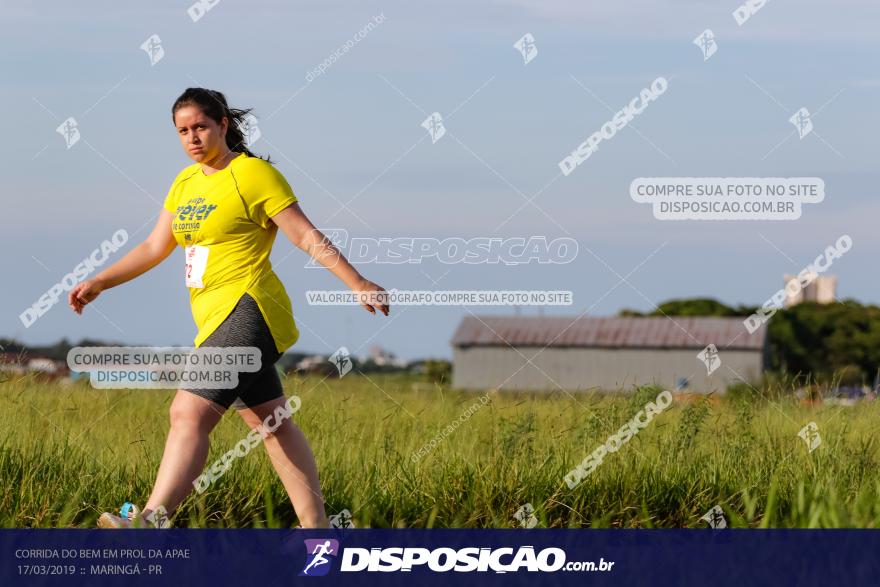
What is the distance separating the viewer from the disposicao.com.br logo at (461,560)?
4887 millimetres

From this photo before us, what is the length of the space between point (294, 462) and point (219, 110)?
1.66 m

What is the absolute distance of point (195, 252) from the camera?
4996 mm

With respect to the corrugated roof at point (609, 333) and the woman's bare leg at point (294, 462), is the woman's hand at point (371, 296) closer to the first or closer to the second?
the woman's bare leg at point (294, 462)

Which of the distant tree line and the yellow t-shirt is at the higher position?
the distant tree line

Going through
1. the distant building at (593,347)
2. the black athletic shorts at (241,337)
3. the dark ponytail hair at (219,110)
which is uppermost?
the distant building at (593,347)

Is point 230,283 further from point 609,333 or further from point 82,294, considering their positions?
point 609,333

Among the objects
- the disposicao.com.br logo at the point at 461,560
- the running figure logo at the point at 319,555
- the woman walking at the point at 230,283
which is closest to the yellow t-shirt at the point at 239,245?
the woman walking at the point at 230,283

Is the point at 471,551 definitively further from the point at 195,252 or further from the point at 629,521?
the point at 195,252

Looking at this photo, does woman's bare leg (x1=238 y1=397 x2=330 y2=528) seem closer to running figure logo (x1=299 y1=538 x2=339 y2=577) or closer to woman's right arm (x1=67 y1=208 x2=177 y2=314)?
running figure logo (x1=299 y1=538 x2=339 y2=577)

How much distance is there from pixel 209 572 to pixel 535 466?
1982 mm

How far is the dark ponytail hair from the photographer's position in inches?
201

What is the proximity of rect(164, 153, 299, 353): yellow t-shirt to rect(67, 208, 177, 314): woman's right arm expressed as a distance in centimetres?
36

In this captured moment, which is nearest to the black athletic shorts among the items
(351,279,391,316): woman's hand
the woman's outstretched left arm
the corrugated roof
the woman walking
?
the woman walking

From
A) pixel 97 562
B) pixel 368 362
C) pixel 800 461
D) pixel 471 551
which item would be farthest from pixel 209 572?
pixel 800 461
